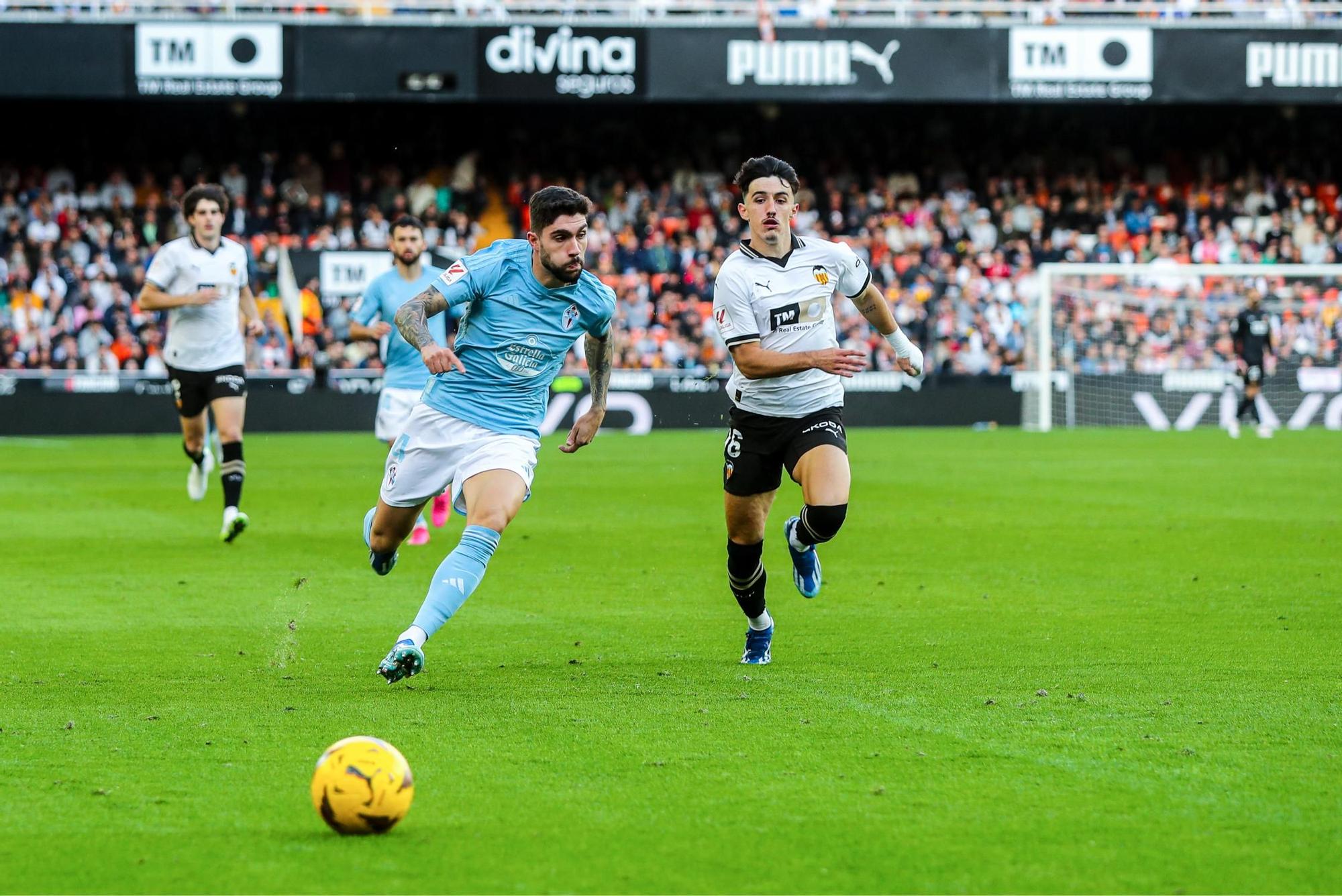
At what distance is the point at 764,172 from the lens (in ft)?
24.3

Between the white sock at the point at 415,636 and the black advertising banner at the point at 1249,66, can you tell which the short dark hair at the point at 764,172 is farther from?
the black advertising banner at the point at 1249,66

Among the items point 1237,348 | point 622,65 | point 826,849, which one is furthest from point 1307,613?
point 622,65

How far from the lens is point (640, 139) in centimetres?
3553

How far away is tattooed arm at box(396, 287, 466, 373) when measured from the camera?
22.4 ft

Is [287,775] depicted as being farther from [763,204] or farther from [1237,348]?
[1237,348]

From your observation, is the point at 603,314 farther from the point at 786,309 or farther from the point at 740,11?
the point at 740,11

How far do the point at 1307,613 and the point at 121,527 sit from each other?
360 inches

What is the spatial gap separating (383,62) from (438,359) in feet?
85.5

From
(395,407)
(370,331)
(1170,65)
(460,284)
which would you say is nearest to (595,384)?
(460,284)

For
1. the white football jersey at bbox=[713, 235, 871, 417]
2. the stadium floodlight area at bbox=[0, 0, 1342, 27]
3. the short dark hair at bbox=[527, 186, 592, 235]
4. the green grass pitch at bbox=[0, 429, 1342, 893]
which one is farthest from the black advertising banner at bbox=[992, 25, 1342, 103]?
the short dark hair at bbox=[527, 186, 592, 235]

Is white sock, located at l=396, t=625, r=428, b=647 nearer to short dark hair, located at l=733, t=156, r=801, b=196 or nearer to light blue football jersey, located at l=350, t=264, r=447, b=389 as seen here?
short dark hair, located at l=733, t=156, r=801, b=196

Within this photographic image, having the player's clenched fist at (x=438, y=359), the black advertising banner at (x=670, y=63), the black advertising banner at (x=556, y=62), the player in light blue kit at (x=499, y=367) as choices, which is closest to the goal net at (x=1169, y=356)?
the black advertising banner at (x=670, y=63)

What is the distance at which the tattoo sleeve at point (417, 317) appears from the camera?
6965 millimetres

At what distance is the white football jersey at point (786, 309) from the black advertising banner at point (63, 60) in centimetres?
2608
